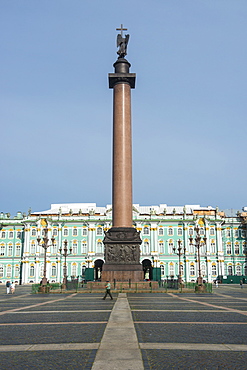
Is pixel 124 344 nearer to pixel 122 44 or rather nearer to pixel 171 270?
pixel 122 44

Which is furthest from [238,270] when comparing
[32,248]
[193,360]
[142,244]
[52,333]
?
[193,360]

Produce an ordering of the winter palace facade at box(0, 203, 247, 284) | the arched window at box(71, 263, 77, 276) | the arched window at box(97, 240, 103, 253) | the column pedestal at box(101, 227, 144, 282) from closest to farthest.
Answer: the column pedestal at box(101, 227, 144, 282) → the arched window at box(71, 263, 77, 276) → the winter palace facade at box(0, 203, 247, 284) → the arched window at box(97, 240, 103, 253)

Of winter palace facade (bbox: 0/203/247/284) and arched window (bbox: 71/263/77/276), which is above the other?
winter palace facade (bbox: 0/203/247/284)

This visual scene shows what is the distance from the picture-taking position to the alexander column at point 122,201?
3809 centimetres

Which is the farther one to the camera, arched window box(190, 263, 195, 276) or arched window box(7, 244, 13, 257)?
arched window box(7, 244, 13, 257)

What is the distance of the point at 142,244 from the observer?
277 ft

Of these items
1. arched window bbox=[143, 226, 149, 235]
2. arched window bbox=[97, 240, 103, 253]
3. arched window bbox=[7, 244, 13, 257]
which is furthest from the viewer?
arched window bbox=[7, 244, 13, 257]

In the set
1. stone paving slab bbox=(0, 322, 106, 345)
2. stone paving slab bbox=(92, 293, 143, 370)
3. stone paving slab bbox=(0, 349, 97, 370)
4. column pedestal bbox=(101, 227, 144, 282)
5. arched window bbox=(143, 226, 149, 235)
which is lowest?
stone paving slab bbox=(0, 322, 106, 345)

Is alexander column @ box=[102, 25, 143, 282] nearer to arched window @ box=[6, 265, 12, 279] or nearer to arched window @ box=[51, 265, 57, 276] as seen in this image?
arched window @ box=[51, 265, 57, 276]

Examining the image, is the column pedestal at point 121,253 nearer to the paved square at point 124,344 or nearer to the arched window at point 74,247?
the paved square at point 124,344

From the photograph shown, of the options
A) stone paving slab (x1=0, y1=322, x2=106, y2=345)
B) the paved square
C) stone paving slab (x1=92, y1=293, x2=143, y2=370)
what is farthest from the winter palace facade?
stone paving slab (x1=92, y1=293, x2=143, y2=370)

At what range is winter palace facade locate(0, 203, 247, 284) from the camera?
3250 inches

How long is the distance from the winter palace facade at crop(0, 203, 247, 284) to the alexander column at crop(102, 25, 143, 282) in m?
43.9

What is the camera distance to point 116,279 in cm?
3722
